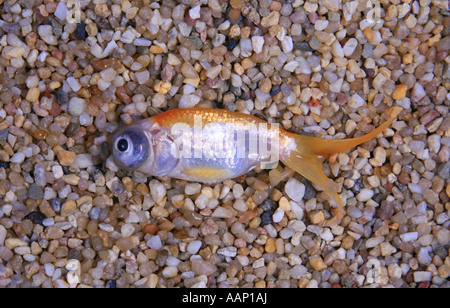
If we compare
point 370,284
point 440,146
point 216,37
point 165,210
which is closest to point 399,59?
point 440,146

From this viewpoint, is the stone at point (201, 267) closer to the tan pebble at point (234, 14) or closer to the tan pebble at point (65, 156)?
the tan pebble at point (65, 156)

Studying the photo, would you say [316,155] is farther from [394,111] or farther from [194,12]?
[194,12]

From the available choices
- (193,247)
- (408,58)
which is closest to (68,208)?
(193,247)

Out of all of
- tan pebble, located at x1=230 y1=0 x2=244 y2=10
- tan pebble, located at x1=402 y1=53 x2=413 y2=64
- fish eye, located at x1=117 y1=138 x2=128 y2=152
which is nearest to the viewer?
fish eye, located at x1=117 y1=138 x2=128 y2=152

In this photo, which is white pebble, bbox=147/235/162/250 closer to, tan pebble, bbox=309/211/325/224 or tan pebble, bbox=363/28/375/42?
tan pebble, bbox=309/211/325/224

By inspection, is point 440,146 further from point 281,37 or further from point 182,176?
point 182,176

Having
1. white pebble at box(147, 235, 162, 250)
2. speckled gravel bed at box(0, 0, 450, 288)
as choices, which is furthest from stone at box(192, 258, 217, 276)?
white pebble at box(147, 235, 162, 250)

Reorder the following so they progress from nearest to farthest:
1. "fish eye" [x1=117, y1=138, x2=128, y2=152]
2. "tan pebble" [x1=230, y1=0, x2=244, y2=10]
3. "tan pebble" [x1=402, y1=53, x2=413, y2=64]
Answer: "fish eye" [x1=117, y1=138, x2=128, y2=152], "tan pebble" [x1=230, y1=0, x2=244, y2=10], "tan pebble" [x1=402, y1=53, x2=413, y2=64]
